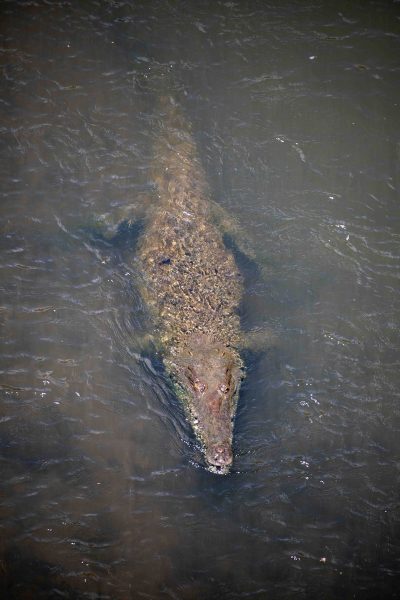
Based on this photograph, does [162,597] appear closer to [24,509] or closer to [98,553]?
[98,553]

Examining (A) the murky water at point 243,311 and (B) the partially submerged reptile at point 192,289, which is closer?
(A) the murky water at point 243,311

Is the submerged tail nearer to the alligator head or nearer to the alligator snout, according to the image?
the alligator head

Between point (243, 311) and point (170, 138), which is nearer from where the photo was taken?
point (243, 311)

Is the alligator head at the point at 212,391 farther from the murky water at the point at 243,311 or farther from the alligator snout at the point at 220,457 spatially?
the murky water at the point at 243,311

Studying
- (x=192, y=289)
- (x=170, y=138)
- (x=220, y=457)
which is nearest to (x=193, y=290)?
(x=192, y=289)

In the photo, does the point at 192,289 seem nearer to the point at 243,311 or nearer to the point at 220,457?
the point at 243,311

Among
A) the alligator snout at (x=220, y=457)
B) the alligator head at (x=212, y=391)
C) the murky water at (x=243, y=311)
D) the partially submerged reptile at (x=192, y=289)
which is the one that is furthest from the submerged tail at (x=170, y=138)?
the alligator snout at (x=220, y=457)

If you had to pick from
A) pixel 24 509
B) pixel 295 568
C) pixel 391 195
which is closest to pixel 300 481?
pixel 295 568
